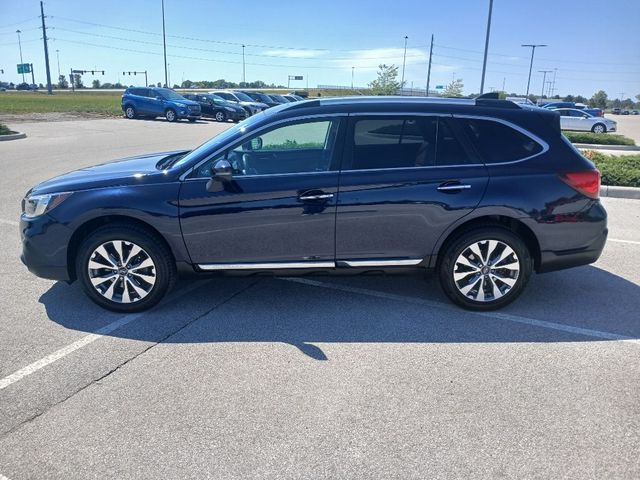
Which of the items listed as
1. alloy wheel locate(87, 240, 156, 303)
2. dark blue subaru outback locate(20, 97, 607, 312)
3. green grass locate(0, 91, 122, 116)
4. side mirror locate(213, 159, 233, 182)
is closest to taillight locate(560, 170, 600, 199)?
dark blue subaru outback locate(20, 97, 607, 312)

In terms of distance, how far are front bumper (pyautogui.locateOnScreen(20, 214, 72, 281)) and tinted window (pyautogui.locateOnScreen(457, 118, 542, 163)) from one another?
11.4 ft

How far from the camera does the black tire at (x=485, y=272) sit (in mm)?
4195

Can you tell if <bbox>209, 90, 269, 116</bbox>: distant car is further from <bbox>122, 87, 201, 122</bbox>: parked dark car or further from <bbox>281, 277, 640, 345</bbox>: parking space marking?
<bbox>281, 277, 640, 345</bbox>: parking space marking

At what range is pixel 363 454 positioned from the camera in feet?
8.59

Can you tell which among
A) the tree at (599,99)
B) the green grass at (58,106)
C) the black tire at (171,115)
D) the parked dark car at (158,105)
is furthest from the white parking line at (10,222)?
the tree at (599,99)

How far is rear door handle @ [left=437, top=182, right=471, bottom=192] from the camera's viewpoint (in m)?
4.10

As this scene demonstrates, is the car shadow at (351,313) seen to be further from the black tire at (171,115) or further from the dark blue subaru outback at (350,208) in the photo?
the black tire at (171,115)

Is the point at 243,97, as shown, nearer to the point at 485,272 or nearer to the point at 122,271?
the point at 122,271

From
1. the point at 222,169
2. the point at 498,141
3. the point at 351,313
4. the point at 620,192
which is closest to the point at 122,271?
the point at 222,169

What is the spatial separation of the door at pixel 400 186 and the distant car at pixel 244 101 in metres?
27.8

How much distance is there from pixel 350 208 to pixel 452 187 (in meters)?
0.86

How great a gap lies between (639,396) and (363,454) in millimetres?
1876

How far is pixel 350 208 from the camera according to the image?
4066mm

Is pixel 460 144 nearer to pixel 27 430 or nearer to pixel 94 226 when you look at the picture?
pixel 94 226
